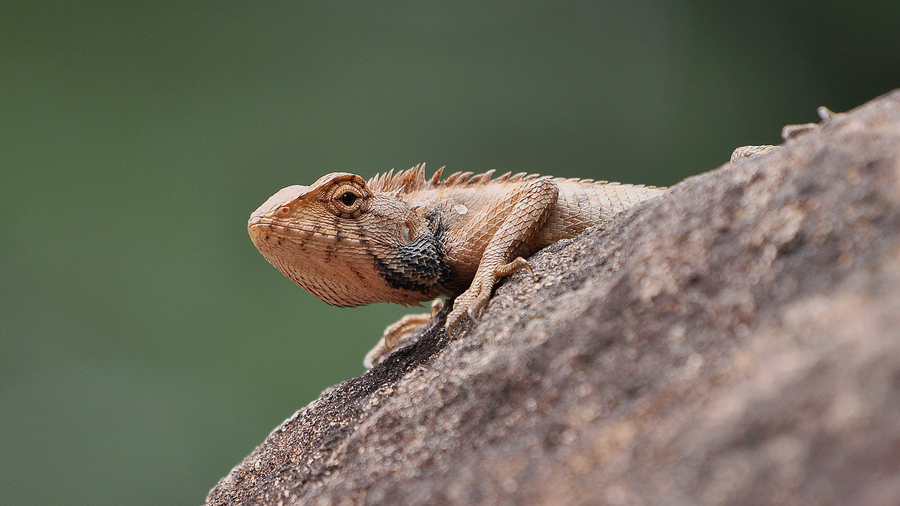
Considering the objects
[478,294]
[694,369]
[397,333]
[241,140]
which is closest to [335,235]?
[478,294]

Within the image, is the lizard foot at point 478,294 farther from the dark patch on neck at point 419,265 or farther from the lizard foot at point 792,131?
the lizard foot at point 792,131

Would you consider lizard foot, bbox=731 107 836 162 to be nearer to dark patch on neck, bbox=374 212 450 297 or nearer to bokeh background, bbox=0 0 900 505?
dark patch on neck, bbox=374 212 450 297

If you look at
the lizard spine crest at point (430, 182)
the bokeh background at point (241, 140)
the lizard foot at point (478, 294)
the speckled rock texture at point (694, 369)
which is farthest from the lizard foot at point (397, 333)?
the bokeh background at point (241, 140)

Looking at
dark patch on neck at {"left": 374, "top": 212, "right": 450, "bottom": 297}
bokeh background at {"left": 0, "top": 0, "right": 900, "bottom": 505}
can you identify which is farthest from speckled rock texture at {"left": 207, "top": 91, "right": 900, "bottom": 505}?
bokeh background at {"left": 0, "top": 0, "right": 900, "bottom": 505}

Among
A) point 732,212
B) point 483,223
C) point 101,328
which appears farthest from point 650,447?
point 101,328

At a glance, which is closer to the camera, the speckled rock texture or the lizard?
the speckled rock texture

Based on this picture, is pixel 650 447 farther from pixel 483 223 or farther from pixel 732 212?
pixel 483 223
